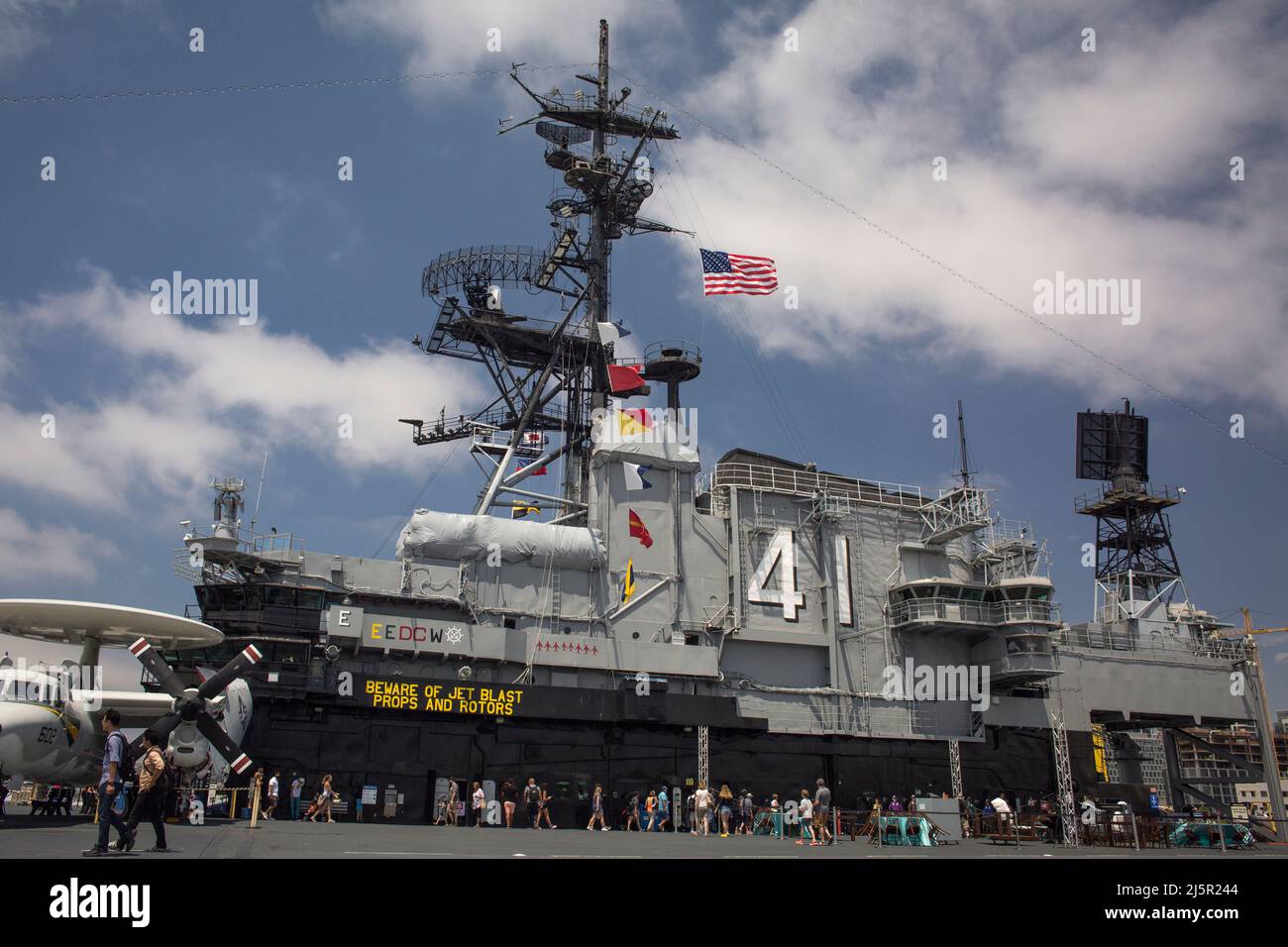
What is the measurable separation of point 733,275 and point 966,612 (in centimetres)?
1877

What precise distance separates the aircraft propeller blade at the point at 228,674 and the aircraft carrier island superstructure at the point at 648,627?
512 centimetres

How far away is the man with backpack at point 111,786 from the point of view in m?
14.6

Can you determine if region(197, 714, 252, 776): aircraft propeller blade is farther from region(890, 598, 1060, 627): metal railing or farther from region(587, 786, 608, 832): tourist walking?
region(890, 598, 1060, 627): metal railing

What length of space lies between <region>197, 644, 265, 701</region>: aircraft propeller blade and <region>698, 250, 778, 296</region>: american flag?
946 inches

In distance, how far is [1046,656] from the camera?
142 feet

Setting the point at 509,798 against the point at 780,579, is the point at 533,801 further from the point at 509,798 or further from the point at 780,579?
the point at 780,579

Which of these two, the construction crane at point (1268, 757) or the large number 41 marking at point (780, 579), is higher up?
the large number 41 marking at point (780, 579)

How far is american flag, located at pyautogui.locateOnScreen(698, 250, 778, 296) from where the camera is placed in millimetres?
41562

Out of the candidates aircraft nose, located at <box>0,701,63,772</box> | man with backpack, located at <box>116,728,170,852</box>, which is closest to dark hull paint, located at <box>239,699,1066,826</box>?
aircraft nose, located at <box>0,701,63,772</box>

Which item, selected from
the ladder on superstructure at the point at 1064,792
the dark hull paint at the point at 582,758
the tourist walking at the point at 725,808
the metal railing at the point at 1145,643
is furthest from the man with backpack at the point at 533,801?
the metal railing at the point at 1145,643

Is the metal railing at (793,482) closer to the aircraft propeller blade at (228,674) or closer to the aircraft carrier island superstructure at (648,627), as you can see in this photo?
the aircraft carrier island superstructure at (648,627)

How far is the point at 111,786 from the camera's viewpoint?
14812 mm
